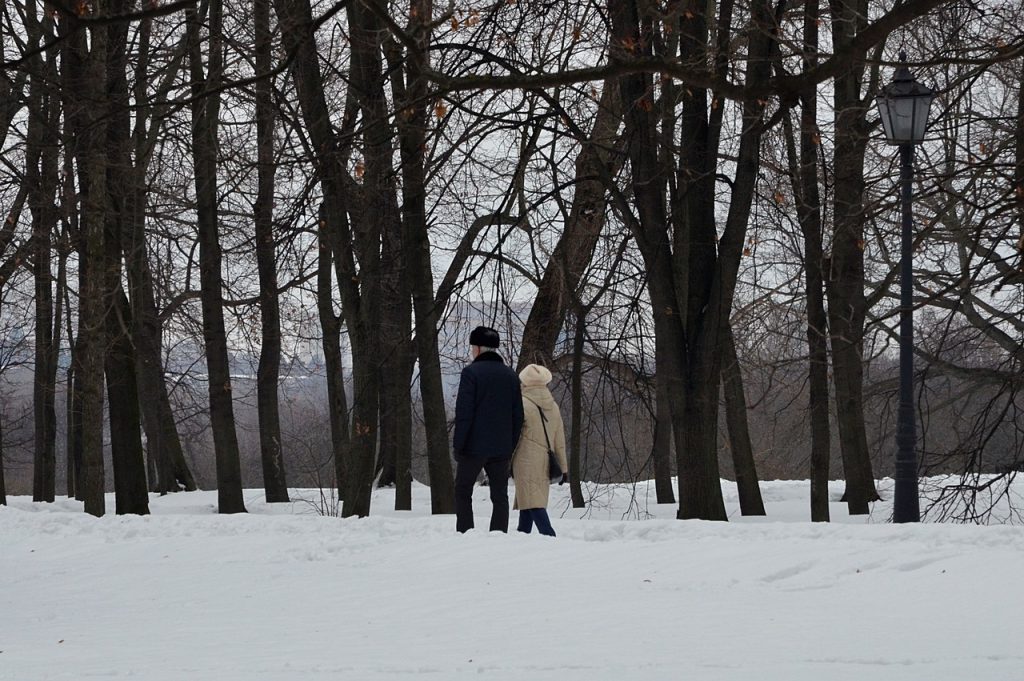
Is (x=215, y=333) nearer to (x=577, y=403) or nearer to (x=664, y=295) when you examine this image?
(x=577, y=403)

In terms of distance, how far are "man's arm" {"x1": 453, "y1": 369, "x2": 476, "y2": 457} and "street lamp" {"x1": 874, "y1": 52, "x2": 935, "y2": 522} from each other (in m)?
4.00

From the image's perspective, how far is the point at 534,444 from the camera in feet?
35.7

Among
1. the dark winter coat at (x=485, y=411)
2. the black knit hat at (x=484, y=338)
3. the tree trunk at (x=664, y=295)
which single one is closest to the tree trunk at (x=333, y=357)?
the tree trunk at (x=664, y=295)

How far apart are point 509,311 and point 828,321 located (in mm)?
4090

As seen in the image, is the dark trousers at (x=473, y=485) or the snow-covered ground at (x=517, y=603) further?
the dark trousers at (x=473, y=485)

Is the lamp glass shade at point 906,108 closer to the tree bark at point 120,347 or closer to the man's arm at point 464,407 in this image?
the man's arm at point 464,407

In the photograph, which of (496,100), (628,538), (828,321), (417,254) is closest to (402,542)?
(628,538)

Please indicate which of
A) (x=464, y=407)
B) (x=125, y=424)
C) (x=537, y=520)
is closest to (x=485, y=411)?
(x=464, y=407)

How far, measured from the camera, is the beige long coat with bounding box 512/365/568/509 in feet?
35.4

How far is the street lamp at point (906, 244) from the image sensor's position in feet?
37.7

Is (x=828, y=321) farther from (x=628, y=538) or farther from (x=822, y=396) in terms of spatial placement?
(x=628, y=538)

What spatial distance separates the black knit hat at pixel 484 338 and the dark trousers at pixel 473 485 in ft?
3.15

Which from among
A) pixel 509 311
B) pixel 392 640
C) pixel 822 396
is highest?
pixel 509 311

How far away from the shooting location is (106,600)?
8438 mm
